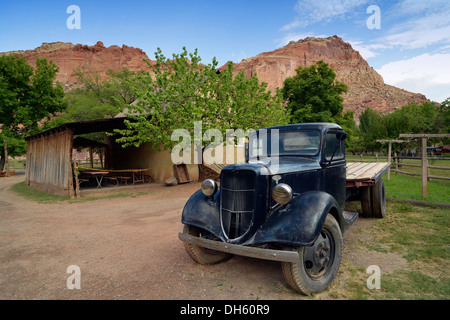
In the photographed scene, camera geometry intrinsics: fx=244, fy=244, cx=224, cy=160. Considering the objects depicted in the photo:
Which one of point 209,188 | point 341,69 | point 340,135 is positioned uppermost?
point 341,69

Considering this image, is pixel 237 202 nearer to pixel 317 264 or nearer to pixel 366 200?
pixel 317 264

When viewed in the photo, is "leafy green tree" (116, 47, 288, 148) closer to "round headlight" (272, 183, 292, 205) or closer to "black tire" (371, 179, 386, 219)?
"black tire" (371, 179, 386, 219)

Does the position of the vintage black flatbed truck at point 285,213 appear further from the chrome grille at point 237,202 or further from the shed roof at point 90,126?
the shed roof at point 90,126

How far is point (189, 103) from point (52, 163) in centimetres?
744

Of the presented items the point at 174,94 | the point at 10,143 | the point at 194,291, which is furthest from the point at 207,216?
the point at 10,143

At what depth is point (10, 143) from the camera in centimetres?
2020

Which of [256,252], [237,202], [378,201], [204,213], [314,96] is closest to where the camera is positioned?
[256,252]

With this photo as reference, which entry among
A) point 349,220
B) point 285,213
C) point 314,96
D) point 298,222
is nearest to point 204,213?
point 285,213

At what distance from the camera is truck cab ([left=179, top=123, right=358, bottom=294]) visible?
8.95 feet

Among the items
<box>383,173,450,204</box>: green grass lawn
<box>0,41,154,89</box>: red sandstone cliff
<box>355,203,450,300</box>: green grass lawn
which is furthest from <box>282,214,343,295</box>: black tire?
<box>0,41,154,89</box>: red sandstone cliff

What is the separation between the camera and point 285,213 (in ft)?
9.70

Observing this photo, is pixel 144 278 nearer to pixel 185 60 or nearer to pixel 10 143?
pixel 185 60

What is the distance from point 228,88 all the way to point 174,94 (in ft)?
9.03

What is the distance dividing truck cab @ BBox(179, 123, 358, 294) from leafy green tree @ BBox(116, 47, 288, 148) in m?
6.95
